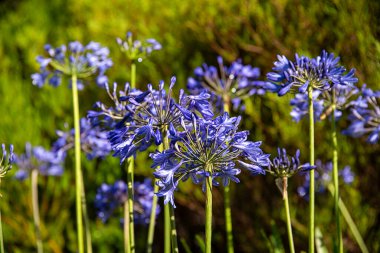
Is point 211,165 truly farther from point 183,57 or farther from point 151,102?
point 183,57

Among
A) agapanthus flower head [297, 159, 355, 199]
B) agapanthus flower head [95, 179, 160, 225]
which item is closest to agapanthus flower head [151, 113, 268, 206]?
agapanthus flower head [95, 179, 160, 225]

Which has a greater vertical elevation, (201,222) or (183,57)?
(183,57)

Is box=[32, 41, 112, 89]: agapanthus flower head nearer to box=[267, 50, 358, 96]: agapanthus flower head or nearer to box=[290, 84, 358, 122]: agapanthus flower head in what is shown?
box=[290, 84, 358, 122]: agapanthus flower head

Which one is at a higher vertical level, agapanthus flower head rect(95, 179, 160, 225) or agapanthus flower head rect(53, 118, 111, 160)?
agapanthus flower head rect(53, 118, 111, 160)

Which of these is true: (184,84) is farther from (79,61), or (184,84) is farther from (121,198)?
(79,61)

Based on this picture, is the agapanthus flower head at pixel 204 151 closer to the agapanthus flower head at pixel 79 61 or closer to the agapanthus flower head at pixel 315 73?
the agapanthus flower head at pixel 315 73

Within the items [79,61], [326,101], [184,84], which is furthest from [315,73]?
[184,84]

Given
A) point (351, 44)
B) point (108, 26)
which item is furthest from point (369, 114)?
point (108, 26)
